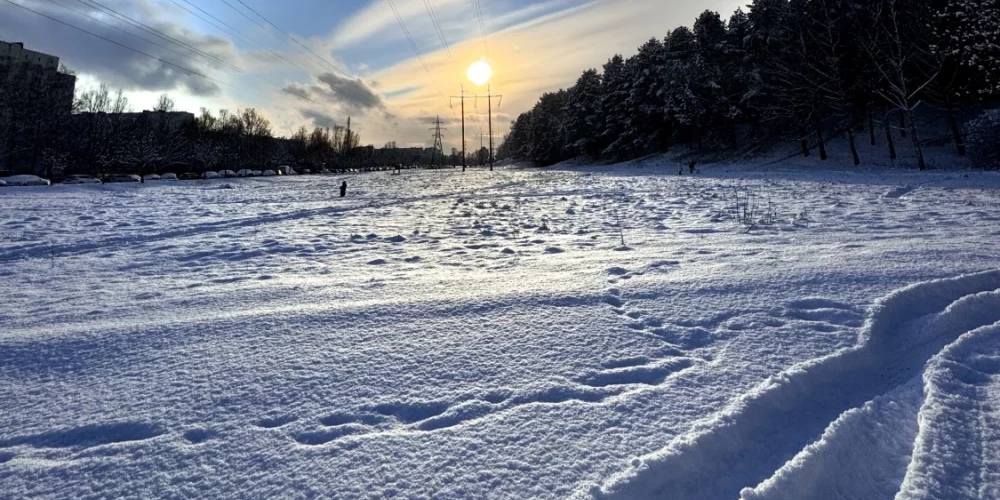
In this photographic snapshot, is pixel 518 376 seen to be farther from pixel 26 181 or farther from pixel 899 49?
pixel 26 181

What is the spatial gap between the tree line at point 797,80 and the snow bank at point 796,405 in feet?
70.7

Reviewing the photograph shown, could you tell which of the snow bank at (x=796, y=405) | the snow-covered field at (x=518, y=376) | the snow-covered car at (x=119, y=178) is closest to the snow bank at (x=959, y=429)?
the snow-covered field at (x=518, y=376)

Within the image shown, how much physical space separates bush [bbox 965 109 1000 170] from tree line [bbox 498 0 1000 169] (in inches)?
64.7

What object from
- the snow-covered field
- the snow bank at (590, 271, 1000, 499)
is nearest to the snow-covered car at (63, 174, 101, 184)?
the snow-covered field

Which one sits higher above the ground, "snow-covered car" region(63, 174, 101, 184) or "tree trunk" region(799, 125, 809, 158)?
"tree trunk" region(799, 125, 809, 158)

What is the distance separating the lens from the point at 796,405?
7.02 feet

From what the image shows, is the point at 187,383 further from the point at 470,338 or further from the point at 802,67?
the point at 802,67

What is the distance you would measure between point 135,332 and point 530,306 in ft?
9.20

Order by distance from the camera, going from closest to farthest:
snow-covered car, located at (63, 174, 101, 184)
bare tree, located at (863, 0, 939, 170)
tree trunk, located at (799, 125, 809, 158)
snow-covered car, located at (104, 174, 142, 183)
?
bare tree, located at (863, 0, 939, 170) → snow-covered car, located at (63, 174, 101, 184) → tree trunk, located at (799, 125, 809, 158) → snow-covered car, located at (104, 174, 142, 183)

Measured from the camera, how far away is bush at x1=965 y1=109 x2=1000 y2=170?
1611 cm

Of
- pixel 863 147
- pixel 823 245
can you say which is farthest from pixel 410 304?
pixel 863 147

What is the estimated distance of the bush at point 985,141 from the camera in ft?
52.9

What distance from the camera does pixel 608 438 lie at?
1872mm

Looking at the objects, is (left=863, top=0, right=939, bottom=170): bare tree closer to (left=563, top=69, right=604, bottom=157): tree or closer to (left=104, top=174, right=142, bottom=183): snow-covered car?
(left=563, top=69, right=604, bottom=157): tree
